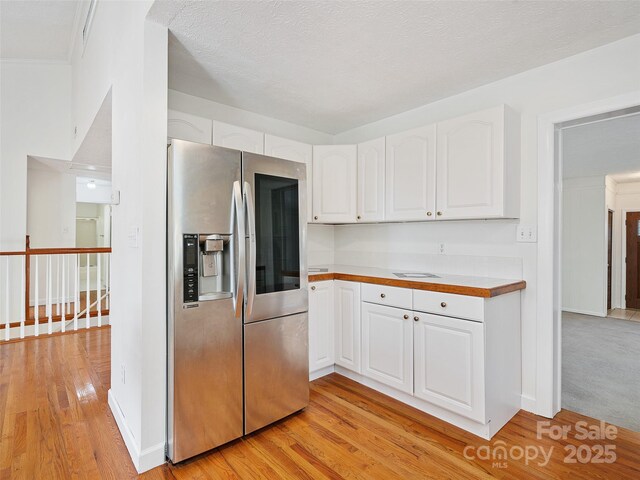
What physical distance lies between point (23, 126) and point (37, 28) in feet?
4.75

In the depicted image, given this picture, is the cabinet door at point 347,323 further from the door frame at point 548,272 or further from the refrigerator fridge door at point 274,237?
the door frame at point 548,272

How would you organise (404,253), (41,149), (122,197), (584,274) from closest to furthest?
(122,197), (404,253), (41,149), (584,274)

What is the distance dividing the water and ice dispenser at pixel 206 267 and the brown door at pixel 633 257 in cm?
772

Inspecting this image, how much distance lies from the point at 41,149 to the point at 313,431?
514 centimetres

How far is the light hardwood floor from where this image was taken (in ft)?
5.78

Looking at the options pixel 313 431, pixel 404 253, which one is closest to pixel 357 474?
pixel 313 431

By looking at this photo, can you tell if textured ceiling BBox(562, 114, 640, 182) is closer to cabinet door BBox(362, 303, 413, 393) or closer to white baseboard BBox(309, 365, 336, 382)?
cabinet door BBox(362, 303, 413, 393)

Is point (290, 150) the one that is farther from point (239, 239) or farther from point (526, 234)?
point (526, 234)

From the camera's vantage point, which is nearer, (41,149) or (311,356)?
(311,356)

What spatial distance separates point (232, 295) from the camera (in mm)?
1993

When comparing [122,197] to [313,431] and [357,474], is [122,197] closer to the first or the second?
[313,431]

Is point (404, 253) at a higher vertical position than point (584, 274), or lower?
higher

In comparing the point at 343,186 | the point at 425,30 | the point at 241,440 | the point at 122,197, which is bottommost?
the point at 241,440

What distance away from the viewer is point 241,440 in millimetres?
2064
